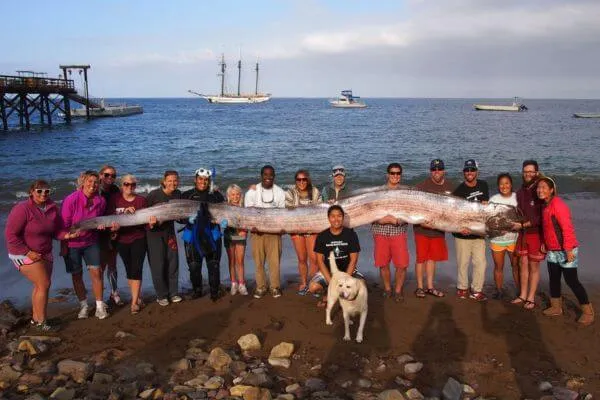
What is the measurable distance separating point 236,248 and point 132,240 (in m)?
1.51

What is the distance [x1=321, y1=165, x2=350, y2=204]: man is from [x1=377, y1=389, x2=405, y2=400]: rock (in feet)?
9.98

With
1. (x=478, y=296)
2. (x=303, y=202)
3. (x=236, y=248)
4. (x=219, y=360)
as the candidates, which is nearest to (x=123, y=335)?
(x=219, y=360)

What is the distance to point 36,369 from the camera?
202 inches

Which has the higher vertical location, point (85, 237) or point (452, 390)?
point (85, 237)

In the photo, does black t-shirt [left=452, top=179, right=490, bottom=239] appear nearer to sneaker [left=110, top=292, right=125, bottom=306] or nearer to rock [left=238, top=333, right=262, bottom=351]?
rock [left=238, top=333, right=262, bottom=351]

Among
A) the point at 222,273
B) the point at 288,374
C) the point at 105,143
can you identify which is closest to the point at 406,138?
the point at 105,143

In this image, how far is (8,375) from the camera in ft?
16.2

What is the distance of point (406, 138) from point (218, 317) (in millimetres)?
36093

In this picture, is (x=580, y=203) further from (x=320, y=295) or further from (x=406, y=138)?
(x=406, y=138)

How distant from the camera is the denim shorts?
6477 mm

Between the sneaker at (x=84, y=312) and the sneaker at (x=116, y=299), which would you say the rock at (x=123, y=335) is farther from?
the sneaker at (x=116, y=299)

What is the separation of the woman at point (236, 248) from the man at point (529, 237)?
13.0 feet

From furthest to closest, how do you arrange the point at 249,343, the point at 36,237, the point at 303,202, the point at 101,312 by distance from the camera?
the point at 303,202 → the point at 101,312 → the point at 36,237 → the point at 249,343

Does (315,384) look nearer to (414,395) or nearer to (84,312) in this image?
(414,395)
